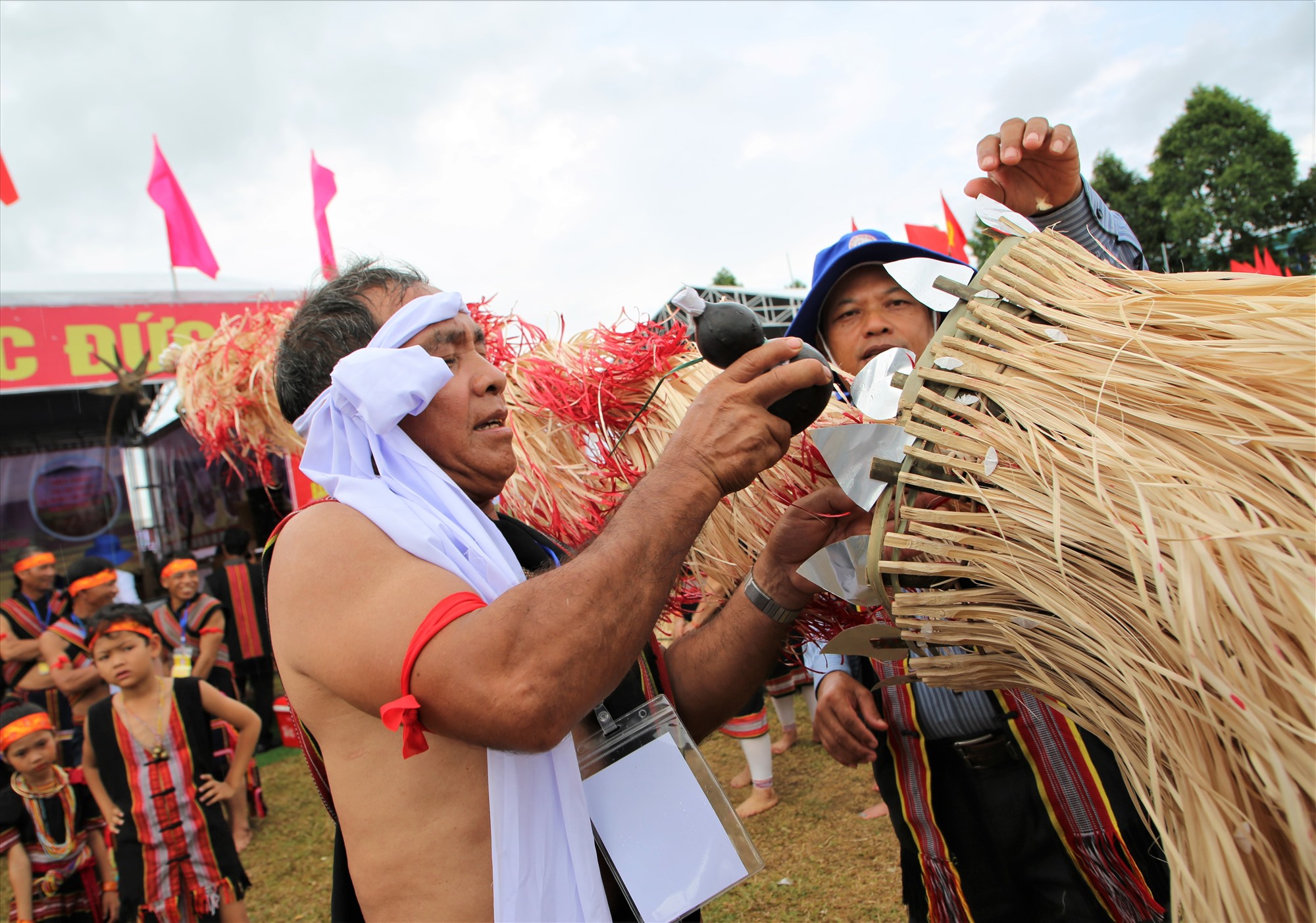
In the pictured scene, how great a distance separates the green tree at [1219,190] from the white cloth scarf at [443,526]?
25.1 metres

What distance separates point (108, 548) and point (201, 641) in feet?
12.8

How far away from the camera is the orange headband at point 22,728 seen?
3752mm

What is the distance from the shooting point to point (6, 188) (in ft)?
24.2

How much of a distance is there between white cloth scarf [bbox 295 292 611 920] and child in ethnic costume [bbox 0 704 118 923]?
11.9ft

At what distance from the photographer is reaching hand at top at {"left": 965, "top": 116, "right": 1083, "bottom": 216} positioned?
151 cm

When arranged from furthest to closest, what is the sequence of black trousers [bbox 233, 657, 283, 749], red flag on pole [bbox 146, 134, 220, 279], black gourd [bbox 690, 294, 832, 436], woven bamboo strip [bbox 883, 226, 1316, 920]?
1. red flag on pole [bbox 146, 134, 220, 279]
2. black trousers [bbox 233, 657, 283, 749]
3. black gourd [bbox 690, 294, 832, 436]
4. woven bamboo strip [bbox 883, 226, 1316, 920]

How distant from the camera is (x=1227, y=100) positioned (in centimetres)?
2362

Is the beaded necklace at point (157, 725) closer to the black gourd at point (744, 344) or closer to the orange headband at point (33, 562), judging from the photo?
the orange headband at point (33, 562)

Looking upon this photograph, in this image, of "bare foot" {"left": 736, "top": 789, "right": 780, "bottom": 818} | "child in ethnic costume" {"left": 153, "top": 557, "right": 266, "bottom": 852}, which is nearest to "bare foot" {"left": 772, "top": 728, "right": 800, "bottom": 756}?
"bare foot" {"left": 736, "top": 789, "right": 780, "bottom": 818}

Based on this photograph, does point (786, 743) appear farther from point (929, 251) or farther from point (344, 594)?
point (344, 594)

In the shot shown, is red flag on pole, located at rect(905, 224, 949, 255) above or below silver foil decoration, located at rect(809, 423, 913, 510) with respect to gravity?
above

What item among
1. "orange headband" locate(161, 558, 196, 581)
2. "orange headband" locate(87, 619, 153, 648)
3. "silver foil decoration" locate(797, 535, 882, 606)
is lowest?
"orange headband" locate(161, 558, 196, 581)

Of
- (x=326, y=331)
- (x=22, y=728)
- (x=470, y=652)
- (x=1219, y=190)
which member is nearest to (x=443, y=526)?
(x=470, y=652)

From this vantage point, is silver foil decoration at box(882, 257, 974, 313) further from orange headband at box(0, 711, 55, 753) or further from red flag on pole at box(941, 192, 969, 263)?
red flag on pole at box(941, 192, 969, 263)
